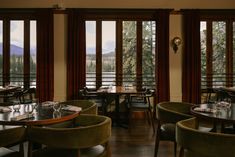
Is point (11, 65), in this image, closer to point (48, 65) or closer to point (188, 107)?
point (48, 65)

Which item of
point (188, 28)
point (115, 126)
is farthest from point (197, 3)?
point (115, 126)

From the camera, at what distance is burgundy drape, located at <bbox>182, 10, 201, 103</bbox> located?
6824mm

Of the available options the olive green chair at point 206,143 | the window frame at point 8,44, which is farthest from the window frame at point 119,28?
the olive green chair at point 206,143

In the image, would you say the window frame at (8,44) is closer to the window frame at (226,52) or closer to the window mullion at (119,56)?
the window mullion at (119,56)

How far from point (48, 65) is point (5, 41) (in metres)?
1.28

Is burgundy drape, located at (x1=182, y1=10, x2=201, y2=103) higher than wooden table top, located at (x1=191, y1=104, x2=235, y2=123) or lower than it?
higher

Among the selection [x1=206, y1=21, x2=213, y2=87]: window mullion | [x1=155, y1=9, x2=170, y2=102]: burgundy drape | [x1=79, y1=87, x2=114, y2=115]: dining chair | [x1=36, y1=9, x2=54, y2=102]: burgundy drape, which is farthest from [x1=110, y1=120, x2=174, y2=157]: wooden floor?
[x1=206, y1=21, x2=213, y2=87]: window mullion

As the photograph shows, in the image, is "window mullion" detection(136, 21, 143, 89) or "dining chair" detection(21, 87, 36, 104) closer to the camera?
"dining chair" detection(21, 87, 36, 104)

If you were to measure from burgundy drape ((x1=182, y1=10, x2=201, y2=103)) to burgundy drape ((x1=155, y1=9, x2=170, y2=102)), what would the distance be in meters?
0.48

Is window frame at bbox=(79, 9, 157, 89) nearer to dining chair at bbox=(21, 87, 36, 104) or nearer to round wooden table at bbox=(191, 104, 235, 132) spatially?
dining chair at bbox=(21, 87, 36, 104)

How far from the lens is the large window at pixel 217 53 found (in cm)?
703

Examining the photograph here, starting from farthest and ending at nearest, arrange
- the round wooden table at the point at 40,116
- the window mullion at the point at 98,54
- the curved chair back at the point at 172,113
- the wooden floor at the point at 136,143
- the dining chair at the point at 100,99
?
1. the window mullion at the point at 98,54
2. the dining chair at the point at 100,99
3. the wooden floor at the point at 136,143
4. the curved chair back at the point at 172,113
5. the round wooden table at the point at 40,116

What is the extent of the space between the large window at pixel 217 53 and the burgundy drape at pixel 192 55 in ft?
0.83

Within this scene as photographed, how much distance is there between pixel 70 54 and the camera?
6820mm
